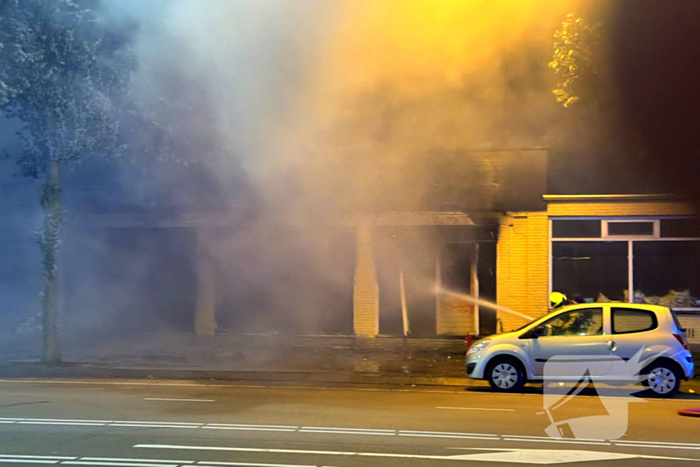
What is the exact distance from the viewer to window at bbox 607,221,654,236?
1226 centimetres

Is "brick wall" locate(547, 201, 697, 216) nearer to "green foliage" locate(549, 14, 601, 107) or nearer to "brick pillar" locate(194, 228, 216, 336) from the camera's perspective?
"green foliage" locate(549, 14, 601, 107)

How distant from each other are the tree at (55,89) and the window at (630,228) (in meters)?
9.17

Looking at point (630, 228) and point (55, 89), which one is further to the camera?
point (630, 228)

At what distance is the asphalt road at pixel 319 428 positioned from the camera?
15.4 ft

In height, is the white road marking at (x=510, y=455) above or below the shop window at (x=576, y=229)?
below

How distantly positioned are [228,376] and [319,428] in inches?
164

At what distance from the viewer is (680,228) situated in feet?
39.7

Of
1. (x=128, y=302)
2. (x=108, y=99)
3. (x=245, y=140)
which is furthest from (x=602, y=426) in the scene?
(x=128, y=302)

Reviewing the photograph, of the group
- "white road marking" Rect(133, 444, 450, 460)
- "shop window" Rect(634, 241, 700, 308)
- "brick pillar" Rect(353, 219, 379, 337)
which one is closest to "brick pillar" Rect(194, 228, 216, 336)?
"brick pillar" Rect(353, 219, 379, 337)

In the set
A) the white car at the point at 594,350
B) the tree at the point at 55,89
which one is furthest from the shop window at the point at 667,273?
the tree at the point at 55,89

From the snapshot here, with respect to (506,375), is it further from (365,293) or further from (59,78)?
(59,78)

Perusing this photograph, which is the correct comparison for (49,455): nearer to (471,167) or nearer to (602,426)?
(602,426)

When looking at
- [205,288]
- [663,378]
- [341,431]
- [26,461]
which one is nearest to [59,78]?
[205,288]

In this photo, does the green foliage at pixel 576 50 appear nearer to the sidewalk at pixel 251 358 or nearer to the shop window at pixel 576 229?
the shop window at pixel 576 229
